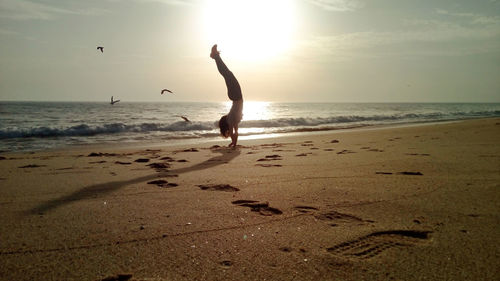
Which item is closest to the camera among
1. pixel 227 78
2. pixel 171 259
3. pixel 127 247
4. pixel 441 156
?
pixel 171 259

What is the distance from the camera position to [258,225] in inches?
86.4

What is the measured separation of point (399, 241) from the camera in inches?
76.2

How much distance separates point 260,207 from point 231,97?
207 inches

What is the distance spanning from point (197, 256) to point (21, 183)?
9.49 ft

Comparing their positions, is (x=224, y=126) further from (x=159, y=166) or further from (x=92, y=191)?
(x=92, y=191)

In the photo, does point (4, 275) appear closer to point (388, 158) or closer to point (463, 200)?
point (463, 200)

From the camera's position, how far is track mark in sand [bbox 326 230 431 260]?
5.86 feet

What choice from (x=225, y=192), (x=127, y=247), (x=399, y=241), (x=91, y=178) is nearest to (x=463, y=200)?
(x=399, y=241)

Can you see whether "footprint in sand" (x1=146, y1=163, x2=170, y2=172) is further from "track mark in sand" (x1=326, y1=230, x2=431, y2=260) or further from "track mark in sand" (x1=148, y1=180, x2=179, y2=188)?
"track mark in sand" (x1=326, y1=230, x2=431, y2=260)

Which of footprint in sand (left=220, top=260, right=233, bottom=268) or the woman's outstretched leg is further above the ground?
the woman's outstretched leg

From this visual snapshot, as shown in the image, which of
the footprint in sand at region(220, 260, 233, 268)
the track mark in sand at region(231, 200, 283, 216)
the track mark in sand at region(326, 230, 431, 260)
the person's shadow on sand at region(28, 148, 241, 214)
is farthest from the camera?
the person's shadow on sand at region(28, 148, 241, 214)

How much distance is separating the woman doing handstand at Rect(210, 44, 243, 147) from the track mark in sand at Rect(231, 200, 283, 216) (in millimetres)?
4953

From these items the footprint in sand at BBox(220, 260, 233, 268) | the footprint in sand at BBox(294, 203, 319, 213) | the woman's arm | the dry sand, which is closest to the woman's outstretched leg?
the woman's arm

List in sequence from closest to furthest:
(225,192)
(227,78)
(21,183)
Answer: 1. (225,192)
2. (21,183)
3. (227,78)
